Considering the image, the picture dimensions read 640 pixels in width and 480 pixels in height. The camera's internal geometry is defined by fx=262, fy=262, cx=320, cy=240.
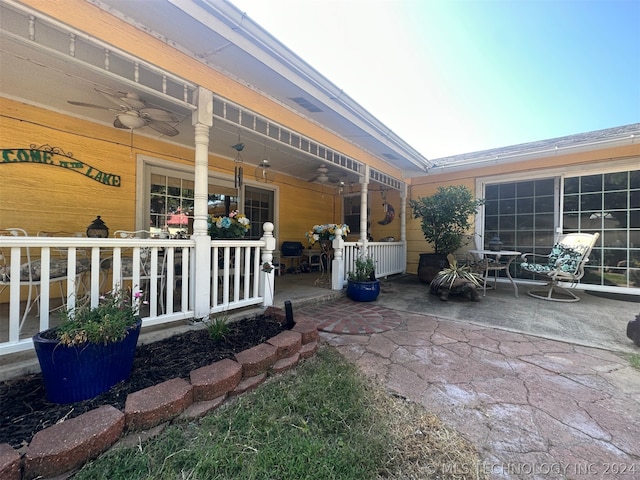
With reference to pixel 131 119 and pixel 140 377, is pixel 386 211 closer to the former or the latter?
pixel 131 119

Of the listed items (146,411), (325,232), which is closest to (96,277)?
(146,411)

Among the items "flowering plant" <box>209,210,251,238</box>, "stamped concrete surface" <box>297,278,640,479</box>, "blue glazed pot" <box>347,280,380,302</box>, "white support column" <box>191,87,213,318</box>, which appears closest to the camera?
"stamped concrete surface" <box>297,278,640,479</box>

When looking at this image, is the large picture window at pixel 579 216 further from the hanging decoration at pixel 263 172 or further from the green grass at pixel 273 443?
the green grass at pixel 273 443

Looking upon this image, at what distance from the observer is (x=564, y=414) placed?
58.7 inches

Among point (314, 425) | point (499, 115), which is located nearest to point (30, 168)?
point (314, 425)

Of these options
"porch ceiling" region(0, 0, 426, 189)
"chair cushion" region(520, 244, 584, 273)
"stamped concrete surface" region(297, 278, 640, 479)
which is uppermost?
"porch ceiling" region(0, 0, 426, 189)

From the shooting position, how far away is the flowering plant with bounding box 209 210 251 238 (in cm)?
282

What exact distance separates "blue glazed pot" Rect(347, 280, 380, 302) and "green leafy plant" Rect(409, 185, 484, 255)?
80.8 inches

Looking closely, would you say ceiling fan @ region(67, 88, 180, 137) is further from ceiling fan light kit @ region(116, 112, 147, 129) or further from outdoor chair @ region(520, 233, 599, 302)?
outdoor chair @ region(520, 233, 599, 302)

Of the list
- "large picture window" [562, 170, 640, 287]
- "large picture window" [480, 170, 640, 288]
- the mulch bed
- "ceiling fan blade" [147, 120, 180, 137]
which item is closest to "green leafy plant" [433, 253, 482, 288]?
"large picture window" [480, 170, 640, 288]

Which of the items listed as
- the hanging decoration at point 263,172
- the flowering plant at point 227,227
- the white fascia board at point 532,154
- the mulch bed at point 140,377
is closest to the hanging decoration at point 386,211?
the white fascia board at point 532,154

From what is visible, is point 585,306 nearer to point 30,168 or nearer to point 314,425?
point 314,425

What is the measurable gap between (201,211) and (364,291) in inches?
96.4

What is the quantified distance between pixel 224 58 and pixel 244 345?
2572 mm
